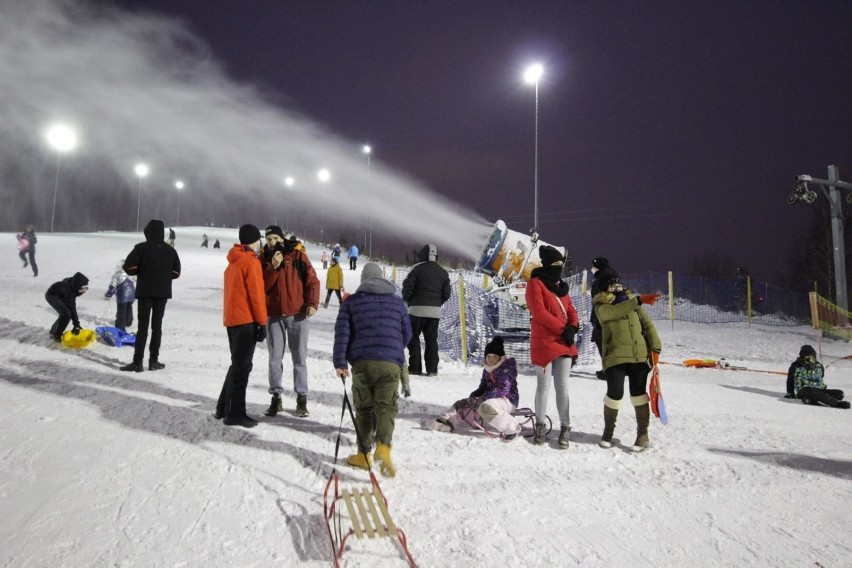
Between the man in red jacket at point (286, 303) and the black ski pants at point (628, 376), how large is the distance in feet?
10.4

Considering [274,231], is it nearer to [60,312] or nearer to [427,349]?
[427,349]

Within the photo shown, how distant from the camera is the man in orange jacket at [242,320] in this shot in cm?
522

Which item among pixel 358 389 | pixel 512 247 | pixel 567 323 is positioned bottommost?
pixel 358 389

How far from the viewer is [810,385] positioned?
7980 mm

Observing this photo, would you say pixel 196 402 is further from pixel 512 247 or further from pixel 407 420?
pixel 512 247

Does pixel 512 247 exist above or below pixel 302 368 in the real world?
above

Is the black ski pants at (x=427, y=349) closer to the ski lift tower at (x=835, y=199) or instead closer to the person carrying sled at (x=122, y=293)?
the person carrying sled at (x=122, y=293)

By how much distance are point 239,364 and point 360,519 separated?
248 centimetres

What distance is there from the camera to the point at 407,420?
6.09 metres

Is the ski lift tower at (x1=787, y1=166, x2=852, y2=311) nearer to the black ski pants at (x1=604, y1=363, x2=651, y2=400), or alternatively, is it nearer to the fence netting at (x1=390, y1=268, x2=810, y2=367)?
the fence netting at (x1=390, y1=268, x2=810, y2=367)

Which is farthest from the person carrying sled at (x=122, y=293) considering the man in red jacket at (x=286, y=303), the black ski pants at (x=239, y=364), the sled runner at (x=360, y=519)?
the sled runner at (x=360, y=519)

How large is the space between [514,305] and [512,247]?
4.04 metres

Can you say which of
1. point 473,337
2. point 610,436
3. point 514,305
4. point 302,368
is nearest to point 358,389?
point 302,368

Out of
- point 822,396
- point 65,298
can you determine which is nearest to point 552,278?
point 822,396
